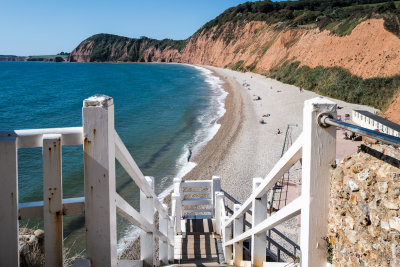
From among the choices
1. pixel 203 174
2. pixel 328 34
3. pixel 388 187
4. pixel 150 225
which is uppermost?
pixel 328 34

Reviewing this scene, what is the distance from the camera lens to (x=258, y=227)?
2826 mm

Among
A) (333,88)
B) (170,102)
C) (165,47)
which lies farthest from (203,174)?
(165,47)

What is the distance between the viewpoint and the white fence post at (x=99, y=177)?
1852 millimetres

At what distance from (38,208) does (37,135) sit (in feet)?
1.23

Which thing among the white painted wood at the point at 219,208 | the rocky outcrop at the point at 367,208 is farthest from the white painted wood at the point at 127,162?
the white painted wood at the point at 219,208

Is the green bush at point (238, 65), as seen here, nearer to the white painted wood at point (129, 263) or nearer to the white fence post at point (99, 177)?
the white painted wood at point (129, 263)

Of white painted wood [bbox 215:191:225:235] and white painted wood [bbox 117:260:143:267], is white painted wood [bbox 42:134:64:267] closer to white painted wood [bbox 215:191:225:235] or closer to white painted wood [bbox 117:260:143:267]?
white painted wood [bbox 117:260:143:267]

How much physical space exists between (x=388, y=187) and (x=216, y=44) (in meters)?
113

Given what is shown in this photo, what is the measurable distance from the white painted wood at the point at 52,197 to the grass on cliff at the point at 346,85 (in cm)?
2605

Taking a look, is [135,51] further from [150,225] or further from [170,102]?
[150,225]

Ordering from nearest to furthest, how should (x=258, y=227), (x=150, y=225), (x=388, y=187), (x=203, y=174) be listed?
(x=388, y=187)
(x=258, y=227)
(x=150, y=225)
(x=203, y=174)

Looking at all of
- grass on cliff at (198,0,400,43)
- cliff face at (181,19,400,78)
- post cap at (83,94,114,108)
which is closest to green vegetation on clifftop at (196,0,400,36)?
grass on cliff at (198,0,400,43)

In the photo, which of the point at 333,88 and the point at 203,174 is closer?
the point at 203,174

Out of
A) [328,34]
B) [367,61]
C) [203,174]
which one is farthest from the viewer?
[328,34]
